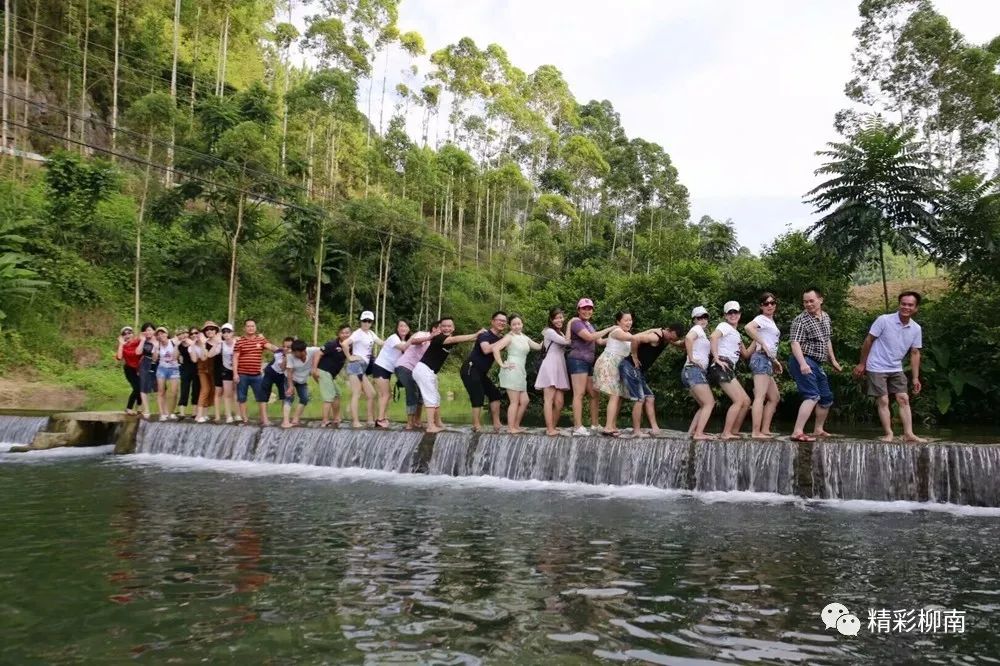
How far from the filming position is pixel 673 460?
9.16 metres

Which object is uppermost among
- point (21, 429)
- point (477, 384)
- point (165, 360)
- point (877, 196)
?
point (877, 196)

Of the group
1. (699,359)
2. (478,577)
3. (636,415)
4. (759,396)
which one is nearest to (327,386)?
(636,415)

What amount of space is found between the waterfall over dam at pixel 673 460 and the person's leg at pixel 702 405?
223mm

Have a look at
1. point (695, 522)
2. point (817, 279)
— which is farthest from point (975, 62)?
point (695, 522)

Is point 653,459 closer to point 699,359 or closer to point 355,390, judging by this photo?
point 699,359

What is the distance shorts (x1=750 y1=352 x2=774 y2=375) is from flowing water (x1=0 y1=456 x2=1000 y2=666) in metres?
1.43

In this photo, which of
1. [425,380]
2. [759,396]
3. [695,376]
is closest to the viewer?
[759,396]

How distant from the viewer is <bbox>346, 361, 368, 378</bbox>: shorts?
37.4ft

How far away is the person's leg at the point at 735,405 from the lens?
8688 millimetres

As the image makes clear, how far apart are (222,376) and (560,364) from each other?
663cm

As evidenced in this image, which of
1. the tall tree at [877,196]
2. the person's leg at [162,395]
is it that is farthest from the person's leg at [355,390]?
the tall tree at [877,196]

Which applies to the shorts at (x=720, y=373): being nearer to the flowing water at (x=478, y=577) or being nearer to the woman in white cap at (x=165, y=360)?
the flowing water at (x=478, y=577)

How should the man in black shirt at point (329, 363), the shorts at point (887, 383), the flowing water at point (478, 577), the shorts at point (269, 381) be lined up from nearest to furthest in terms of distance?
1. the flowing water at point (478, 577)
2. the shorts at point (887, 383)
3. the man in black shirt at point (329, 363)
4. the shorts at point (269, 381)

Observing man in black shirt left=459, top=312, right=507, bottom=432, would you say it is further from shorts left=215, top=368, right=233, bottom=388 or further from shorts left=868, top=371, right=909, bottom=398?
shorts left=215, top=368, right=233, bottom=388
